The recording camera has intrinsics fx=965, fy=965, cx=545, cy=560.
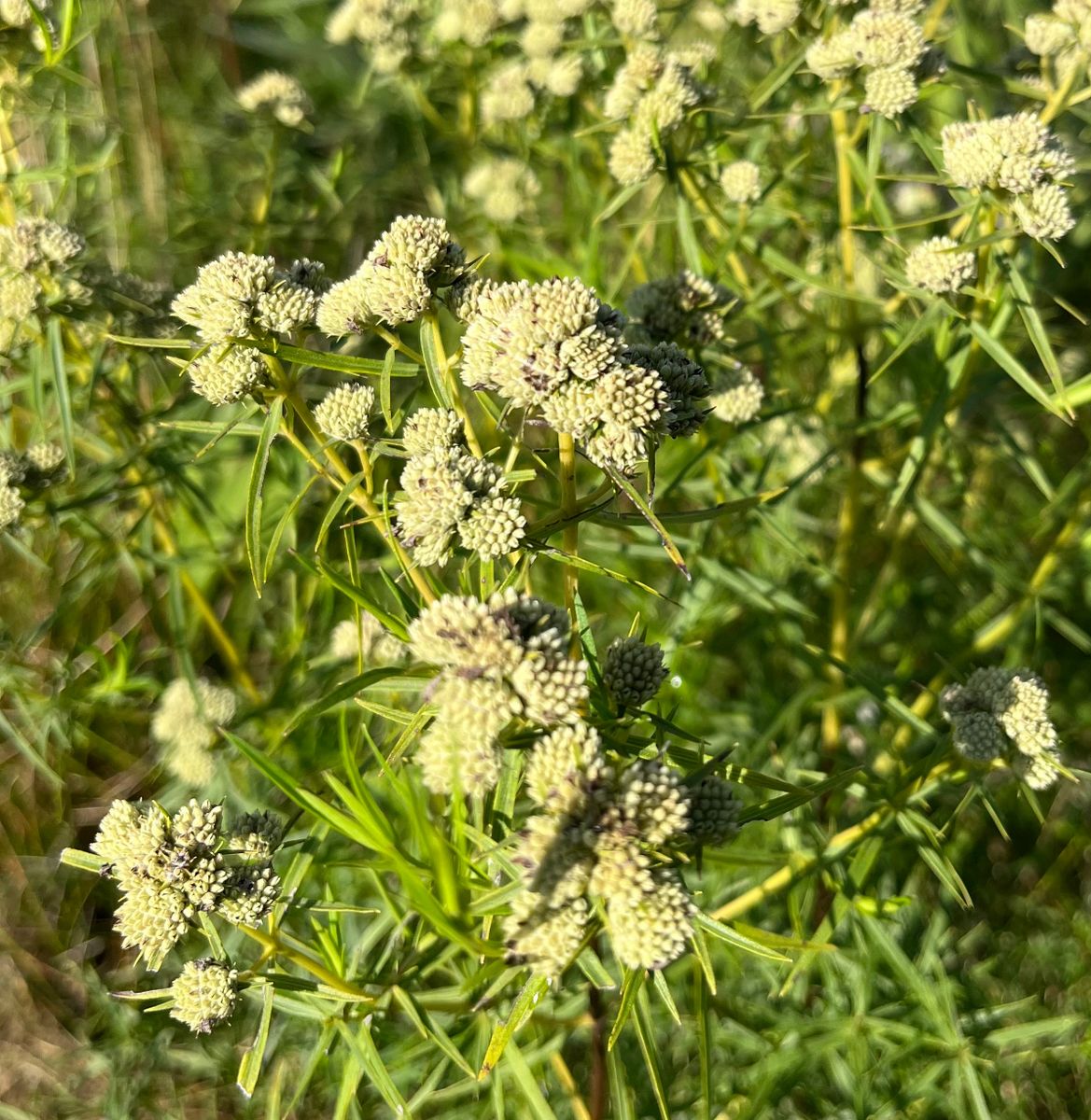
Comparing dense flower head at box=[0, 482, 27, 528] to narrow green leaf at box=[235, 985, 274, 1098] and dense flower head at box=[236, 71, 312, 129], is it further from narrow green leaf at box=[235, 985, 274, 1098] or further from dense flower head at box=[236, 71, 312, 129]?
dense flower head at box=[236, 71, 312, 129]

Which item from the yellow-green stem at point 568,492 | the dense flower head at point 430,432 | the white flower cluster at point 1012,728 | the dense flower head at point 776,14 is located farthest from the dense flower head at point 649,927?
the dense flower head at point 776,14

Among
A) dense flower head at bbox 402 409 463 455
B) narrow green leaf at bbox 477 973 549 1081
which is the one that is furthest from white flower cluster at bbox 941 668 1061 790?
dense flower head at bbox 402 409 463 455

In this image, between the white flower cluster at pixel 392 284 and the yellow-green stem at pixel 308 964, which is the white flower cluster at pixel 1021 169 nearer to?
the white flower cluster at pixel 392 284

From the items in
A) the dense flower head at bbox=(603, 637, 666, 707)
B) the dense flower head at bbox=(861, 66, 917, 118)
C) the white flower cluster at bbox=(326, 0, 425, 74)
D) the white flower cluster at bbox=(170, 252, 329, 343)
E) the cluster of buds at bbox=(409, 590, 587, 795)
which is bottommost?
the dense flower head at bbox=(603, 637, 666, 707)

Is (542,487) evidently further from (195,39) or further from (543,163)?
(195,39)

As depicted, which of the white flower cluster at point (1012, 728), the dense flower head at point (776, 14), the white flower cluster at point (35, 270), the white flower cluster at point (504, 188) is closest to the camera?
the white flower cluster at point (1012, 728)

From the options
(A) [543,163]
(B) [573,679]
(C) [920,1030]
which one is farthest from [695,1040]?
(A) [543,163]

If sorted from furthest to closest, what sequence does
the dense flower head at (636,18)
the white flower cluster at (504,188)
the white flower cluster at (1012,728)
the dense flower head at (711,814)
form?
1. the white flower cluster at (504,188)
2. the dense flower head at (636,18)
3. the white flower cluster at (1012,728)
4. the dense flower head at (711,814)
